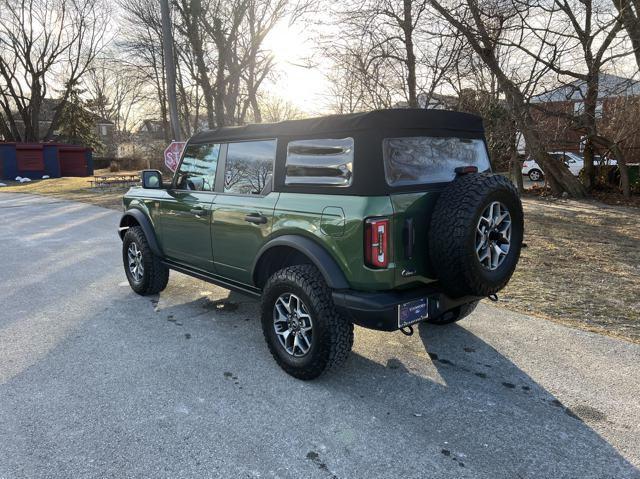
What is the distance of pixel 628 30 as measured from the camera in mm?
9680

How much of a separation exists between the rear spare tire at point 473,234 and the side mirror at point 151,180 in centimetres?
319

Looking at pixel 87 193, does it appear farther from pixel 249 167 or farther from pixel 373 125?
pixel 373 125

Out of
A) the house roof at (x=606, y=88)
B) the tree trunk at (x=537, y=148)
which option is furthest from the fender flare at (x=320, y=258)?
the tree trunk at (x=537, y=148)

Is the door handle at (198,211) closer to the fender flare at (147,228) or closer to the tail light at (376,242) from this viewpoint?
the fender flare at (147,228)

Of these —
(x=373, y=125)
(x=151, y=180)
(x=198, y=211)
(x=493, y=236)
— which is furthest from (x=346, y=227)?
(x=151, y=180)

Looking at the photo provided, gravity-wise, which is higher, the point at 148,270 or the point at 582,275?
the point at 148,270

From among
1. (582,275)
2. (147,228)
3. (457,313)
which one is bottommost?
(582,275)

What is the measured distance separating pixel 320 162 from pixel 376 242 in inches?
31.1

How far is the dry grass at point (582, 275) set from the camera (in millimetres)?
4395

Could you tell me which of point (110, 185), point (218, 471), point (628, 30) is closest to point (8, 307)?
point (218, 471)

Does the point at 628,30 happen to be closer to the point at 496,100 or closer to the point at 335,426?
the point at 496,100

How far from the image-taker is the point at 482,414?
282 centimetres

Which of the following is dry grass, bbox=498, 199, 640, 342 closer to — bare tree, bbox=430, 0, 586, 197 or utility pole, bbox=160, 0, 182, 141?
bare tree, bbox=430, 0, 586, 197

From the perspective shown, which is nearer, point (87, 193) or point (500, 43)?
point (500, 43)
